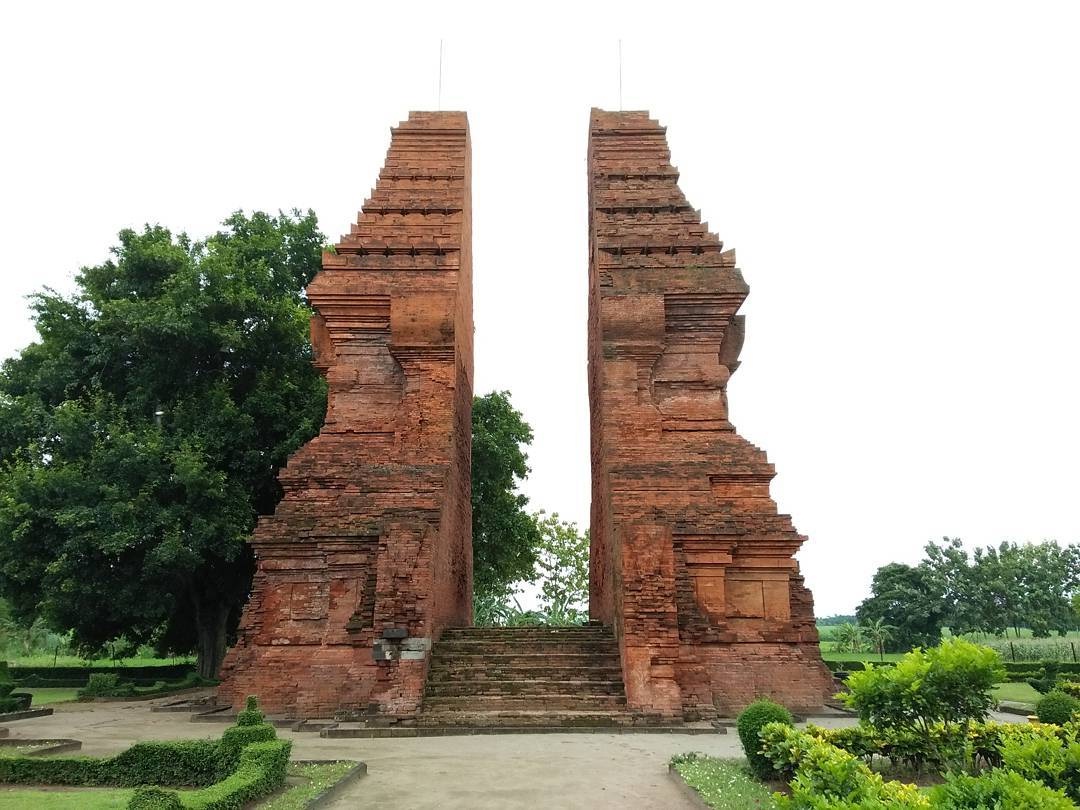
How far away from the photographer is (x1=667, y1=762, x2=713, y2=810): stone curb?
19.7 feet

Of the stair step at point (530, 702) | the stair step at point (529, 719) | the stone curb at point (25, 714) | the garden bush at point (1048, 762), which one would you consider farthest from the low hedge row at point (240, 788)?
the stone curb at point (25, 714)

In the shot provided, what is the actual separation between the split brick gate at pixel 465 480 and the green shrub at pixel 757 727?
3.21 metres

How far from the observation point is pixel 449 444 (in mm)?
13508

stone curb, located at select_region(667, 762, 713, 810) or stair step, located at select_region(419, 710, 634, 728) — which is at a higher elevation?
stair step, located at select_region(419, 710, 634, 728)

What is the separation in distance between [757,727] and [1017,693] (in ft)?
39.4

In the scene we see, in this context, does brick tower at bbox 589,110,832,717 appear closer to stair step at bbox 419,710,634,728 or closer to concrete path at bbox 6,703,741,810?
stair step at bbox 419,710,634,728

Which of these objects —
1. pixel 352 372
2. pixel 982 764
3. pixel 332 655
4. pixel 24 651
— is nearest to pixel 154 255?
pixel 352 372

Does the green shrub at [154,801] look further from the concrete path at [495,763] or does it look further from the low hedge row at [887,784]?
the low hedge row at [887,784]

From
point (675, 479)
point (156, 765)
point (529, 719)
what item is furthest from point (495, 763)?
point (675, 479)

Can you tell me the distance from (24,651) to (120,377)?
148 ft

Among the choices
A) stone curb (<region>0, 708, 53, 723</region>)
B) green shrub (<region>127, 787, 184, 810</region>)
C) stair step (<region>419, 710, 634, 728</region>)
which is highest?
green shrub (<region>127, 787, 184, 810</region>)

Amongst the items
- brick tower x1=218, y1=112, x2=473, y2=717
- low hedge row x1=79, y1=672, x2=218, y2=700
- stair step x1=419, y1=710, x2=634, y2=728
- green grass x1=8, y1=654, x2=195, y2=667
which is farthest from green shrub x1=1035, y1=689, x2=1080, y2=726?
green grass x1=8, y1=654, x2=195, y2=667

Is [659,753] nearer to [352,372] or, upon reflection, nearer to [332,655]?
[332,655]

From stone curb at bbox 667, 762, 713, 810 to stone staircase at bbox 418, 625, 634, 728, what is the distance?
115 inches
